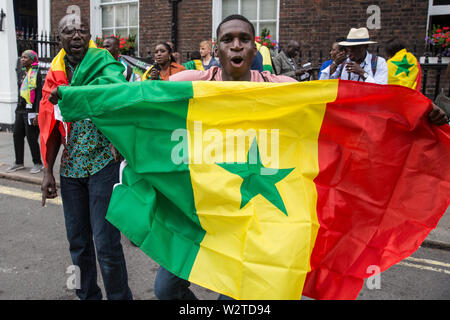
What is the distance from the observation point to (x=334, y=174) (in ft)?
8.07

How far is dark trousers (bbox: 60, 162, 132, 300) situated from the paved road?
0.67m

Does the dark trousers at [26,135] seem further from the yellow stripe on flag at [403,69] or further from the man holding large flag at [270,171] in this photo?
the yellow stripe on flag at [403,69]

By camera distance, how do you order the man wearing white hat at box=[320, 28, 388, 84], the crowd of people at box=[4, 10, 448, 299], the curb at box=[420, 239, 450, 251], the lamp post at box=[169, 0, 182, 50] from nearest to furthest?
the crowd of people at box=[4, 10, 448, 299] → the curb at box=[420, 239, 450, 251] → the man wearing white hat at box=[320, 28, 388, 84] → the lamp post at box=[169, 0, 182, 50]

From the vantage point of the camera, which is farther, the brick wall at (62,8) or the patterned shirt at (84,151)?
the brick wall at (62,8)

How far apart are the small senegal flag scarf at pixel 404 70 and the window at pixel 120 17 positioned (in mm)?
7623

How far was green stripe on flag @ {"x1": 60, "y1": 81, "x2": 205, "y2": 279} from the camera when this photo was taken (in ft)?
7.83

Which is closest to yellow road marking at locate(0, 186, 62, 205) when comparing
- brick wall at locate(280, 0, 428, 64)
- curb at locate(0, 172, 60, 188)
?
curb at locate(0, 172, 60, 188)

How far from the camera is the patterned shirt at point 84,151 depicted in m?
2.95

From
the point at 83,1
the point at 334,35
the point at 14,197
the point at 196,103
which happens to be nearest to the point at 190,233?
the point at 196,103

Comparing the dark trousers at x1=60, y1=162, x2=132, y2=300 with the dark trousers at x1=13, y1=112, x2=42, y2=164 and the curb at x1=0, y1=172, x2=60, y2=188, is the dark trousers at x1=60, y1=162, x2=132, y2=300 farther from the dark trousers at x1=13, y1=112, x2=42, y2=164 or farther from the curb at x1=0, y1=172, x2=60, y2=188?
the dark trousers at x1=13, y1=112, x2=42, y2=164

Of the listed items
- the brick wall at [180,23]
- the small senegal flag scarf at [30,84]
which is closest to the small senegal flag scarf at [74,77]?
the small senegal flag scarf at [30,84]

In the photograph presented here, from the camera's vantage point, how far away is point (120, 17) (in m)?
12.9

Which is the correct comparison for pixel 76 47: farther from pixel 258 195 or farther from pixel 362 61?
pixel 362 61

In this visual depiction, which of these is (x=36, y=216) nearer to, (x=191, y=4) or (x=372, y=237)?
(x=372, y=237)
